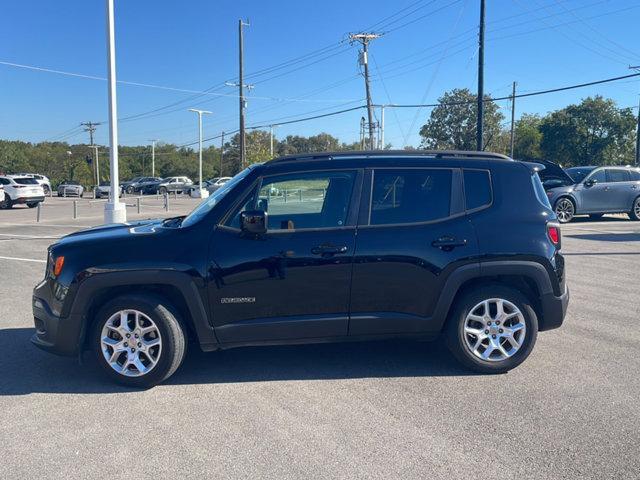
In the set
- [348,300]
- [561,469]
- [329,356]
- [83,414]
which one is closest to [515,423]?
[561,469]

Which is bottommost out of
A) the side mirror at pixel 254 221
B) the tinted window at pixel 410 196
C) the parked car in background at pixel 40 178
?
the side mirror at pixel 254 221

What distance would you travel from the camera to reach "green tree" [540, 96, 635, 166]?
184ft

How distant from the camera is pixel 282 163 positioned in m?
4.68

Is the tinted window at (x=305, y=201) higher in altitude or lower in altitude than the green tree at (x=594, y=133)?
lower

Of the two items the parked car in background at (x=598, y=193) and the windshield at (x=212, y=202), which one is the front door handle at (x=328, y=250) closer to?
the windshield at (x=212, y=202)

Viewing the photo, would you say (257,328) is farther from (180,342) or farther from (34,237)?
(34,237)

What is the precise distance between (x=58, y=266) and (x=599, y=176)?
16.8m

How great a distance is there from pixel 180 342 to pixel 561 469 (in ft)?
9.28

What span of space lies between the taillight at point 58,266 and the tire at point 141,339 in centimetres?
46

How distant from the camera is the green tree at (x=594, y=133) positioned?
56.1m

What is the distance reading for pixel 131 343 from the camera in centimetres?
446

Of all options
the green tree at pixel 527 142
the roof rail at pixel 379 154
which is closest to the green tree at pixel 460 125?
the green tree at pixel 527 142

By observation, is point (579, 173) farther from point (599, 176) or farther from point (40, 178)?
point (40, 178)

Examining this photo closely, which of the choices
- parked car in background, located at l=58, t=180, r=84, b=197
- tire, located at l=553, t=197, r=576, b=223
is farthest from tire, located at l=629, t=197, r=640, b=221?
parked car in background, located at l=58, t=180, r=84, b=197
